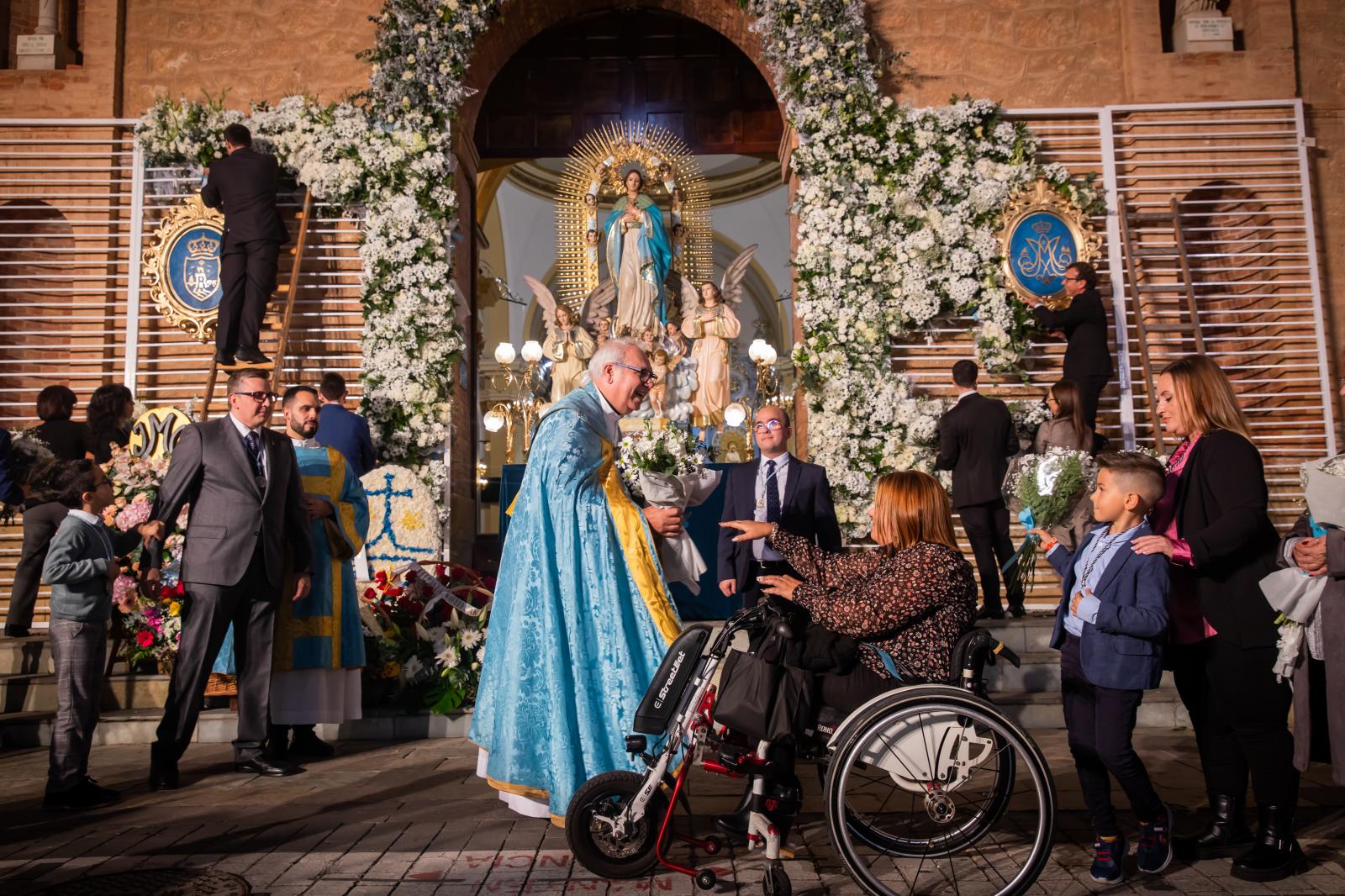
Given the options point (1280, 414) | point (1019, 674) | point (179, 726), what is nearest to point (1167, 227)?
point (1280, 414)

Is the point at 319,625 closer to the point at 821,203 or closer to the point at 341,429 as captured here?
the point at 341,429

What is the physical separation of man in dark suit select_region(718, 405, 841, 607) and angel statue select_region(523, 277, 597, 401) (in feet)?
20.9

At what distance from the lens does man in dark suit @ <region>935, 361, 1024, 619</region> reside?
7.23 m

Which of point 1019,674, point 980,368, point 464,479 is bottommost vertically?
point 1019,674

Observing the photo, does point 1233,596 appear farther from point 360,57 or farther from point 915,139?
point 360,57

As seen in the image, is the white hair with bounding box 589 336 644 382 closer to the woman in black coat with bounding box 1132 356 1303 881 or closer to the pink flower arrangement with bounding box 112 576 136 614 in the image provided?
the woman in black coat with bounding box 1132 356 1303 881

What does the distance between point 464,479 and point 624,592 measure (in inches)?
261

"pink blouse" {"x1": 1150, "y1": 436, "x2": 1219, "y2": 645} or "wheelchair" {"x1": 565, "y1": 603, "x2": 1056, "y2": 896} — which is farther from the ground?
"pink blouse" {"x1": 1150, "y1": 436, "x2": 1219, "y2": 645}

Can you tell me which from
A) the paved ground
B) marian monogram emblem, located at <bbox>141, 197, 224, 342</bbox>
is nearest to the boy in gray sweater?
the paved ground

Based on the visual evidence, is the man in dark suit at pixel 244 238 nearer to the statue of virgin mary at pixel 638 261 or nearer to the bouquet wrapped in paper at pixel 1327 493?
the statue of virgin mary at pixel 638 261

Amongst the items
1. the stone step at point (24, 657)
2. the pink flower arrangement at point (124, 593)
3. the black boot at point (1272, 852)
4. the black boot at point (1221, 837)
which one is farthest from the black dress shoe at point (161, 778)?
the black boot at point (1272, 852)

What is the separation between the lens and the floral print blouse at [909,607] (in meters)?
3.34

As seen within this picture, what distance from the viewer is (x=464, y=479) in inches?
403

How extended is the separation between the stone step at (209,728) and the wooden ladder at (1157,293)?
6.02m
